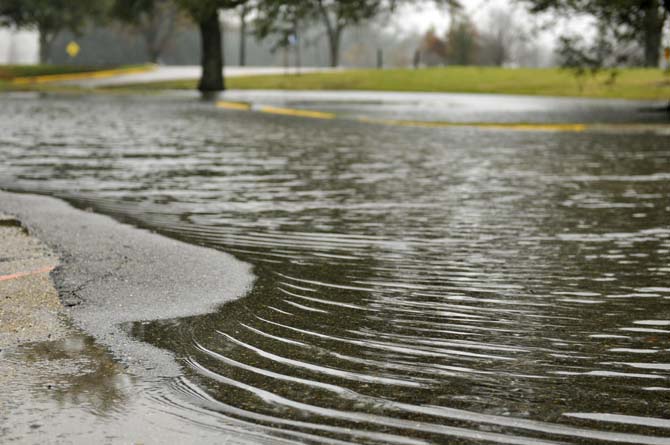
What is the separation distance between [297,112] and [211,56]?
545 inches

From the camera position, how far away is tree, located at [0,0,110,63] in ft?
184

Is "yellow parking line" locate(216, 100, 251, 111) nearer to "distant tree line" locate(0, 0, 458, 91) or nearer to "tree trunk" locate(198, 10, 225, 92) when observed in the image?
"distant tree line" locate(0, 0, 458, 91)

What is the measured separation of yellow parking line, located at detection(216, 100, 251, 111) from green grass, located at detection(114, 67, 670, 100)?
11.3 m

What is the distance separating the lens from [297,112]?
2542cm

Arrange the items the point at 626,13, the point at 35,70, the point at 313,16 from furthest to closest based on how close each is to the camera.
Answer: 1. the point at 35,70
2. the point at 313,16
3. the point at 626,13

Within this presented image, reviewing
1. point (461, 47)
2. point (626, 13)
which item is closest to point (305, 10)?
point (626, 13)

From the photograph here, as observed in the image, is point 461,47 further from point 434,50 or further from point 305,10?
point 305,10

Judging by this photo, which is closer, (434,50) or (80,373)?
(80,373)

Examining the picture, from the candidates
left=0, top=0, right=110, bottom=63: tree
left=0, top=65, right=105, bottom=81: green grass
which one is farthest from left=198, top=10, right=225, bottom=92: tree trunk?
left=0, top=0, right=110, bottom=63: tree

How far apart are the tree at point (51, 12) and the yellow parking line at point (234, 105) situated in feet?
90.9

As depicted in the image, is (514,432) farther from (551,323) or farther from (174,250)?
(174,250)

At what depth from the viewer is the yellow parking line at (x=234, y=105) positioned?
89.5ft

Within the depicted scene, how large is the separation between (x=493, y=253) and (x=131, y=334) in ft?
9.98

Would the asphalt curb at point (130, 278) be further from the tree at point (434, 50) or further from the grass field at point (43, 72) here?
the tree at point (434, 50)
